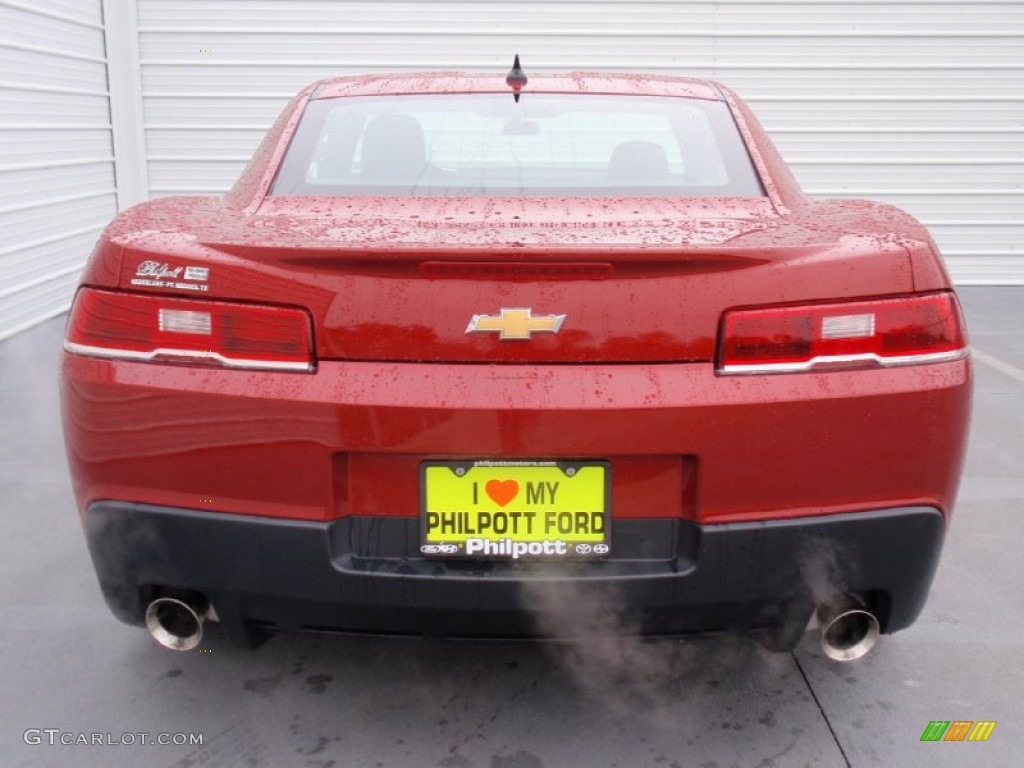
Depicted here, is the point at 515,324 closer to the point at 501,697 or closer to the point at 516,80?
the point at 501,697

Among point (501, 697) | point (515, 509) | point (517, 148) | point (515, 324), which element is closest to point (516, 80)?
point (517, 148)

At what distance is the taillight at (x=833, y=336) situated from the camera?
6.42 feet

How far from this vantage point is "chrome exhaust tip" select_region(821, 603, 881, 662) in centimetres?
217

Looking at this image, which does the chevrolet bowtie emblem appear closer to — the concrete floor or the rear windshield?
the rear windshield

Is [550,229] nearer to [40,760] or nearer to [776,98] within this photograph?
[40,760]

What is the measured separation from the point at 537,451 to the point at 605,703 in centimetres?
84

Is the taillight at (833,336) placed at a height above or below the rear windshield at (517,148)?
below

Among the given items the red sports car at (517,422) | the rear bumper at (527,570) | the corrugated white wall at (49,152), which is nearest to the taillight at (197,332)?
the red sports car at (517,422)

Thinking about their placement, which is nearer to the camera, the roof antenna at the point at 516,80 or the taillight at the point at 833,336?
the taillight at the point at 833,336

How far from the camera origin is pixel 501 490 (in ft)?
6.39

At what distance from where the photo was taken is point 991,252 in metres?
9.32

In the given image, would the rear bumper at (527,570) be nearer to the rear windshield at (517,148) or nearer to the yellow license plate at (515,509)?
the yellow license plate at (515,509)

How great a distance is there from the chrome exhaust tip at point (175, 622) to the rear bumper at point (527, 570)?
0.35 feet

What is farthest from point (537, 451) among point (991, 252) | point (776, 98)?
point (991, 252)
